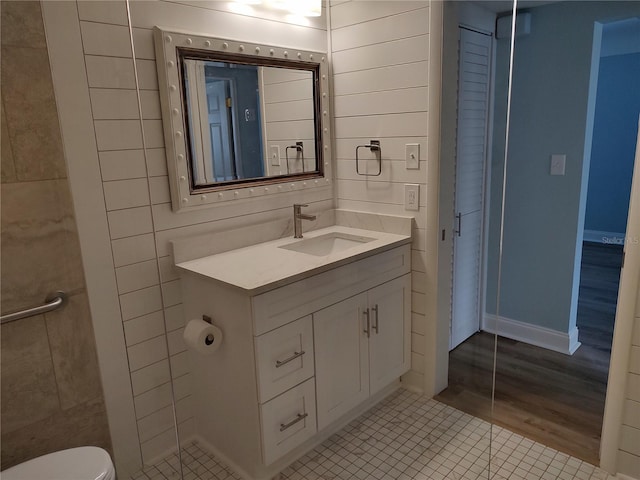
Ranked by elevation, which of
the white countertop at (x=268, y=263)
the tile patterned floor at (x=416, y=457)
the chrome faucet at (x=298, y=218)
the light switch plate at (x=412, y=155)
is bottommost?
the tile patterned floor at (x=416, y=457)

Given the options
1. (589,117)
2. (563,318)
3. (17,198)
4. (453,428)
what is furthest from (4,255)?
(563,318)

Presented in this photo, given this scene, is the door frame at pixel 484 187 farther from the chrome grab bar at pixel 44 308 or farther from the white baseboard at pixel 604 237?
the chrome grab bar at pixel 44 308

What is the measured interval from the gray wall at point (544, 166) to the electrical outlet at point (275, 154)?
1.28 metres

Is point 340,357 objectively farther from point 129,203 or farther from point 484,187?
point 484,187

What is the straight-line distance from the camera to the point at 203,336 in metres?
1.72

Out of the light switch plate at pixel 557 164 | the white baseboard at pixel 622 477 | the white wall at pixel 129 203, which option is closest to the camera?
the white wall at pixel 129 203

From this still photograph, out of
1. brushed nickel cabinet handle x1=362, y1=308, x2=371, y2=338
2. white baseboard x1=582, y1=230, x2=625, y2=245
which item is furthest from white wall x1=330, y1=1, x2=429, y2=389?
white baseboard x1=582, y1=230, x2=625, y2=245

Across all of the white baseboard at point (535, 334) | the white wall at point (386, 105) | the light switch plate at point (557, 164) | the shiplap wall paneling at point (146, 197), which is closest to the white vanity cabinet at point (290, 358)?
the shiplap wall paneling at point (146, 197)

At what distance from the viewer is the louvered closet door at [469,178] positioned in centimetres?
248

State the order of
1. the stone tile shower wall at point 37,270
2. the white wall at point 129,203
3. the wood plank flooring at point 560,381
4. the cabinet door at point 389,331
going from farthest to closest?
the cabinet door at point 389,331 < the wood plank flooring at point 560,381 < the white wall at point 129,203 < the stone tile shower wall at point 37,270

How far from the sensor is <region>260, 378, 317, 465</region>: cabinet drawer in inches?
69.2

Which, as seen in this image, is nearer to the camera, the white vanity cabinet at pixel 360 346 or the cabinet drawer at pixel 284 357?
the cabinet drawer at pixel 284 357

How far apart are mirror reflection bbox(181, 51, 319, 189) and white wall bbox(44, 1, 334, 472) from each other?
0.45ft

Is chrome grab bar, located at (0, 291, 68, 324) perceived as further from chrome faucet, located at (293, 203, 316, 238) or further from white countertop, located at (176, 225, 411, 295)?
chrome faucet, located at (293, 203, 316, 238)
